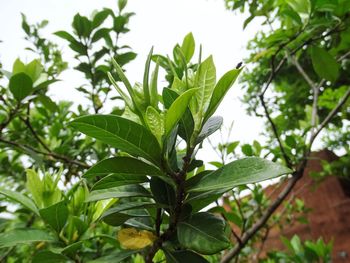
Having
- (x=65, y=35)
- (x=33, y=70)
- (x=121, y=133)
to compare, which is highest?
(x=65, y=35)

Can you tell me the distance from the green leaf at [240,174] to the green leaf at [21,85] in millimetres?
1045

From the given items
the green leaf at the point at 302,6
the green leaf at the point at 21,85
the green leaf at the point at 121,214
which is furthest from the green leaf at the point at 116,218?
the green leaf at the point at 302,6

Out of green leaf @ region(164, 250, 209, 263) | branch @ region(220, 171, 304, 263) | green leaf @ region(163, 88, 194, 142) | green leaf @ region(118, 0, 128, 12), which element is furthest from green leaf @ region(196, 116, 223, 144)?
green leaf @ region(118, 0, 128, 12)

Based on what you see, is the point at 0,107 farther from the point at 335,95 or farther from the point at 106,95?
the point at 335,95

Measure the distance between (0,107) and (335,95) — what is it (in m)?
3.00

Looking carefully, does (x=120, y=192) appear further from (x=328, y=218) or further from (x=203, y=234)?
(x=328, y=218)

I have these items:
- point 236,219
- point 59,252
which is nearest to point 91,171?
point 59,252

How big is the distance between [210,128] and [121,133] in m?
0.25

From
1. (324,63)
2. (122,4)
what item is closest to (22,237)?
(324,63)

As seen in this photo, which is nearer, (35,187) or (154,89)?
(154,89)

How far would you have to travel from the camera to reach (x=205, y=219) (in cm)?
67

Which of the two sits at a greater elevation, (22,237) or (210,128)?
(210,128)

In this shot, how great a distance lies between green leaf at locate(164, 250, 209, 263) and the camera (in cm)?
68

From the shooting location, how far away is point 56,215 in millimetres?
818
